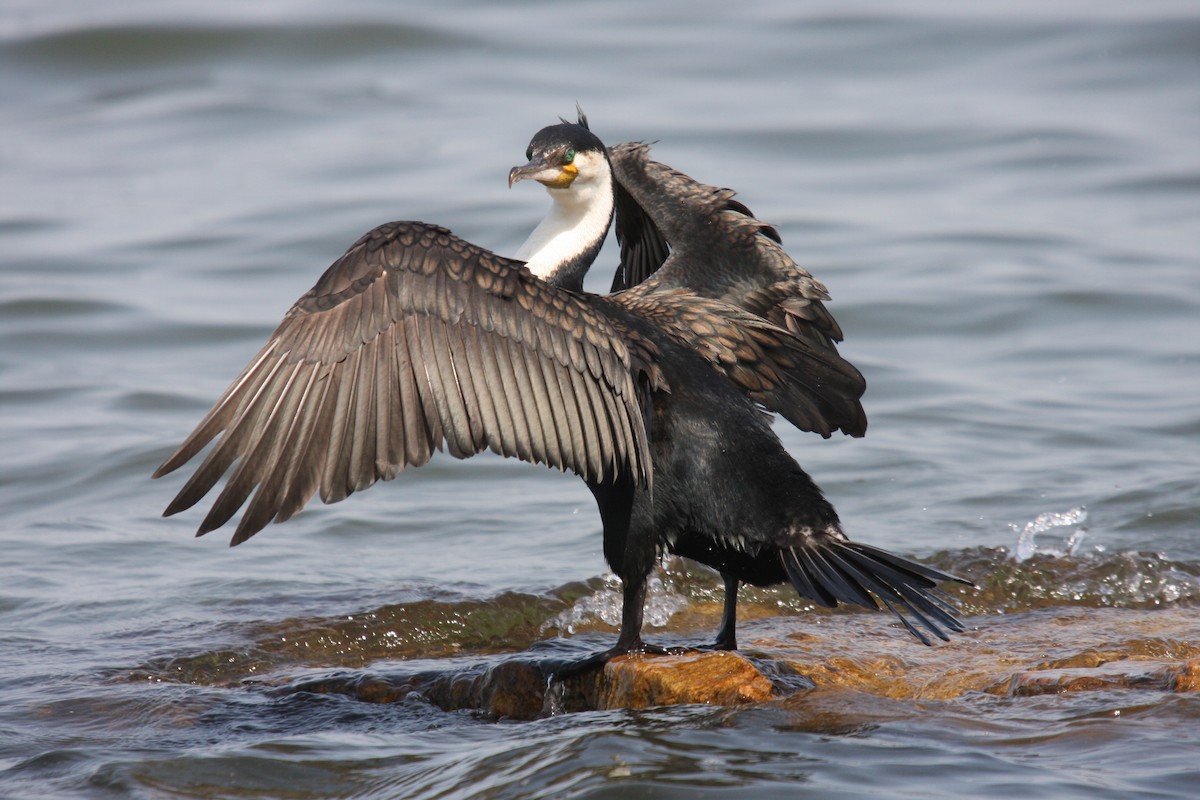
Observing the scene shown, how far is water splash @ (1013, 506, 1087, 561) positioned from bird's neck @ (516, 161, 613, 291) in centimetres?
229

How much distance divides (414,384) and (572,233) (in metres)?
1.24

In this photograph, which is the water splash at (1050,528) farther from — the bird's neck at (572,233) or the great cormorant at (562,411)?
the bird's neck at (572,233)

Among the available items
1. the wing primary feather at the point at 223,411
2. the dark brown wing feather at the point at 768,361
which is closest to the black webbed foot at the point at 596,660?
the dark brown wing feather at the point at 768,361

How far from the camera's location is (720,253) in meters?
5.35

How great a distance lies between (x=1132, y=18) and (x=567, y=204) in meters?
12.3

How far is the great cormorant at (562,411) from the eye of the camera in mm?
3922

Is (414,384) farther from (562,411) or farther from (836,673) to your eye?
(836,673)

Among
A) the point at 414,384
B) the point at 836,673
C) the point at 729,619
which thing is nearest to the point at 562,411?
the point at 414,384

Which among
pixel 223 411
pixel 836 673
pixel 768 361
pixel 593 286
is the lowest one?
pixel 836 673

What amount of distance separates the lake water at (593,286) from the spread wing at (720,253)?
115cm

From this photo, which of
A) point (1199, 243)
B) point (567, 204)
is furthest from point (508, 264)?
point (1199, 243)

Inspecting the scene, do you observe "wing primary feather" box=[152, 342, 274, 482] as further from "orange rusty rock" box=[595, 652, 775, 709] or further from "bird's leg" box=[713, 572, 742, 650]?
"bird's leg" box=[713, 572, 742, 650]

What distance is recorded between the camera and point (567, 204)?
507cm

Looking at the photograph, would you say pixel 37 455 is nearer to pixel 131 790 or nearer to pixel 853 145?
pixel 131 790
